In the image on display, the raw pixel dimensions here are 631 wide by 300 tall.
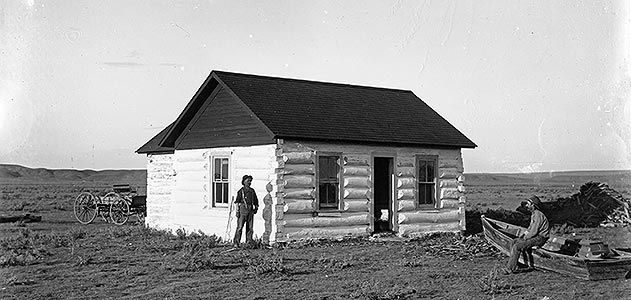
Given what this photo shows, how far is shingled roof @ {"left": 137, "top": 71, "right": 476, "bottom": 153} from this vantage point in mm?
20406

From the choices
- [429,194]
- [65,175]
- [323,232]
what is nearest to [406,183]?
[429,194]

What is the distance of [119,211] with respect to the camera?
2955 cm

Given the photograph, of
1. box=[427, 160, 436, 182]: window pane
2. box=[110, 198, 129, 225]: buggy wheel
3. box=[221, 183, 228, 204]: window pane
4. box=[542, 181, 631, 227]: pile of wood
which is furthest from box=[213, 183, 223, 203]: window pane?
box=[542, 181, 631, 227]: pile of wood

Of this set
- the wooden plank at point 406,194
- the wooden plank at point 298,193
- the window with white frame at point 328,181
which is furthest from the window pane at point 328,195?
the wooden plank at point 406,194

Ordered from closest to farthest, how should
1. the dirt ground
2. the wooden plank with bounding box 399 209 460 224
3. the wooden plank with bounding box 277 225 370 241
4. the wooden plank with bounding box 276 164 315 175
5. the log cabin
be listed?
1. the dirt ground
2. the wooden plank with bounding box 276 164 315 175
3. the wooden plank with bounding box 277 225 370 241
4. the log cabin
5. the wooden plank with bounding box 399 209 460 224

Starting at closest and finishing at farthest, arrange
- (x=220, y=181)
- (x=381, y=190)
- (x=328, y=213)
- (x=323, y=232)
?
(x=323, y=232)
(x=328, y=213)
(x=220, y=181)
(x=381, y=190)

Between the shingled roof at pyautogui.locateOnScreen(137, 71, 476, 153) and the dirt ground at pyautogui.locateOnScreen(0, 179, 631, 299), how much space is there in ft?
9.81

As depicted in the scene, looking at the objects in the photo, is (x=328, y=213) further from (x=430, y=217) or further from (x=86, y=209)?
(x=86, y=209)

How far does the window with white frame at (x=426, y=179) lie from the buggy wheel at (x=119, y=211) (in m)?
12.4

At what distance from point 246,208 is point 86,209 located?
44.7 feet

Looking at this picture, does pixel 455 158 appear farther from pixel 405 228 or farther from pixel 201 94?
pixel 201 94

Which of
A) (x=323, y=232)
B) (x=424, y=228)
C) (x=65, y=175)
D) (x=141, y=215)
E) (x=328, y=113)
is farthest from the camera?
(x=65, y=175)

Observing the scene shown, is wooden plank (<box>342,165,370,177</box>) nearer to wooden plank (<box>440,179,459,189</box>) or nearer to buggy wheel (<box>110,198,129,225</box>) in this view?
wooden plank (<box>440,179,459,189</box>)

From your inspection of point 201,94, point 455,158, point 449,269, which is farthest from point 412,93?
point 449,269
